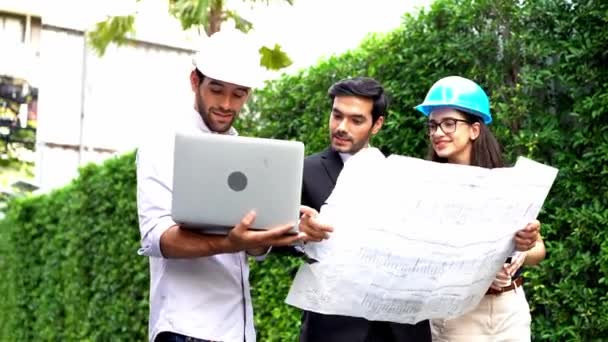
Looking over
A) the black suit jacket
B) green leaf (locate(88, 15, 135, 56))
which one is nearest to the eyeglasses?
the black suit jacket

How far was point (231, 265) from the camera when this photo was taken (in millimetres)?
3412

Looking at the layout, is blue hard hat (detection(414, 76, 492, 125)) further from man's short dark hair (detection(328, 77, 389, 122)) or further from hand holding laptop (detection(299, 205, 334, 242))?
hand holding laptop (detection(299, 205, 334, 242))

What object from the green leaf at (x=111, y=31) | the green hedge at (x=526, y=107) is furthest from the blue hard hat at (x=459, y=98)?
the green leaf at (x=111, y=31)

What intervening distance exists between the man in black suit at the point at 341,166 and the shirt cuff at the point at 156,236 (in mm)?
705

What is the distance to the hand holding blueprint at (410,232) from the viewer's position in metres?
3.19

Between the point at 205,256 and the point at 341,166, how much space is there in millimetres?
887

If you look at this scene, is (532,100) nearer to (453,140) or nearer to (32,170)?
(453,140)

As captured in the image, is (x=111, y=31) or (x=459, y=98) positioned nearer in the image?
(x=459, y=98)

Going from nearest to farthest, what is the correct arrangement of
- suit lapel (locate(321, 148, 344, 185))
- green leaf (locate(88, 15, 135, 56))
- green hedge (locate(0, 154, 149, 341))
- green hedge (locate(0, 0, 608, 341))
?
suit lapel (locate(321, 148, 344, 185)) < green hedge (locate(0, 0, 608, 341)) < green hedge (locate(0, 154, 149, 341)) < green leaf (locate(88, 15, 135, 56))

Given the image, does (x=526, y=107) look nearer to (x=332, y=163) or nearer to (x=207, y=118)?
(x=332, y=163)

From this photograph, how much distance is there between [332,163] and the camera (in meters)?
3.86

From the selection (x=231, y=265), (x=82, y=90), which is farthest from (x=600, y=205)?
(x=82, y=90)

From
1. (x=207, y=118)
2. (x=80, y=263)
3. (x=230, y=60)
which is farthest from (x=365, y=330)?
(x=80, y=263)

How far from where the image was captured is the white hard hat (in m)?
3.22
